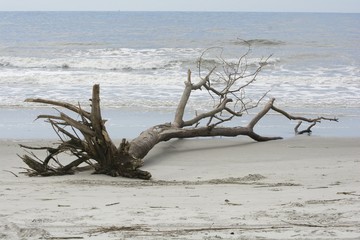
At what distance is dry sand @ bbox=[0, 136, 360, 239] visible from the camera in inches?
170

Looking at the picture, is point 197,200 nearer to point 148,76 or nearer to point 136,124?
point 136,124

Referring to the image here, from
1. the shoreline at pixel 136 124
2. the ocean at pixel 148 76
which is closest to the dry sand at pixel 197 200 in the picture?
the shoreline at pixel 136 124

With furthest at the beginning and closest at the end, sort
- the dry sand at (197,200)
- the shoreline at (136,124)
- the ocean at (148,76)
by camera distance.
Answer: the ocean at (148,76) → the shoreline at (136,124) → the dry sand at (197,200)

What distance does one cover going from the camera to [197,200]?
18.1 feet

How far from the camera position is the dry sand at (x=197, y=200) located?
4.32m

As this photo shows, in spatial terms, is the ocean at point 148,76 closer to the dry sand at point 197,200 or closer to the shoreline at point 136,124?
the shoreline at point 136,124

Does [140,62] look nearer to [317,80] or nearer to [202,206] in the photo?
[317,80]

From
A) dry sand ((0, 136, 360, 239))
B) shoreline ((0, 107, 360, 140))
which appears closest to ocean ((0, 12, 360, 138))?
shoreline ((0, 107, 360, 140))

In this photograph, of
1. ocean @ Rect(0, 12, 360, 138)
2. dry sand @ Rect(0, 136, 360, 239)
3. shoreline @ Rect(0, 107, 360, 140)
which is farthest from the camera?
ocean @ Rect(0, 12, 360, 138)

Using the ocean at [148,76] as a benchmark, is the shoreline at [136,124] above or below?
below

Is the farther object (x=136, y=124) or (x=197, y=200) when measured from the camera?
(x=136, y=124)

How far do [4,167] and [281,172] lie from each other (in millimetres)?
3530

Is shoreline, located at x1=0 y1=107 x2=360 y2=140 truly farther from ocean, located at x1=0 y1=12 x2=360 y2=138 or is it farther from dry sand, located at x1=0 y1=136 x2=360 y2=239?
dry sand, located at x1=0 y1=136 x2=360 y2=239

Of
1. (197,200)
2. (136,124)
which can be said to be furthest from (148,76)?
(197,200)
